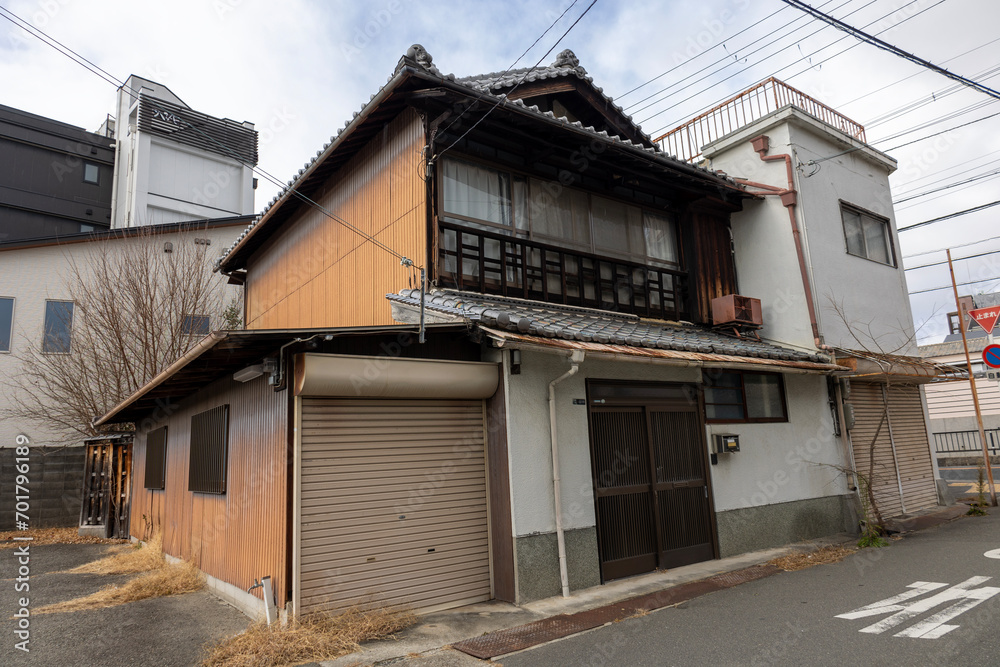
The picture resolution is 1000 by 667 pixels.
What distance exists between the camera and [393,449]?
251 inches

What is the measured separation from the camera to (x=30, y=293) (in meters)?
16.1

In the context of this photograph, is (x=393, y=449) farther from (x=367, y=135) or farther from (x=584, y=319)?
(x=367, y=135)

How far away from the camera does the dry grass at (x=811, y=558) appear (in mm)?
8078

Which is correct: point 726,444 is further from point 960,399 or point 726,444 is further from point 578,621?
point 960,399

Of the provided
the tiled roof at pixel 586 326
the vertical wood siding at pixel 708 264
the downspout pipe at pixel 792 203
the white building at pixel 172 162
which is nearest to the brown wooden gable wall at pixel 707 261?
the vertical wood siding at pixel 708 264

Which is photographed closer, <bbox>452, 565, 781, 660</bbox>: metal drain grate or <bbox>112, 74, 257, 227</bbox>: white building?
<bbox>452, 565, 781, 660</bbox>: metal drain grate

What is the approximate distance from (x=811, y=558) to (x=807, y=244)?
5.56 metres

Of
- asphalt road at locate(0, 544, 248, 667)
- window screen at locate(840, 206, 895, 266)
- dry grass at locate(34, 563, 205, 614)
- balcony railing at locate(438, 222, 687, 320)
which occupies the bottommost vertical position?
asphalt road at locate(0, 544, 248, 667)

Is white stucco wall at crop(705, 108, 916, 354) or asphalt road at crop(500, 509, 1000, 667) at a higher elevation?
white stucco wall at crop(705, 108, 916, 354)

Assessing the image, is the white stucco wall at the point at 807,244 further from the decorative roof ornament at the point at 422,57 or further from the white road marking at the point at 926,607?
the decorative roof ornament at the point at 422,57

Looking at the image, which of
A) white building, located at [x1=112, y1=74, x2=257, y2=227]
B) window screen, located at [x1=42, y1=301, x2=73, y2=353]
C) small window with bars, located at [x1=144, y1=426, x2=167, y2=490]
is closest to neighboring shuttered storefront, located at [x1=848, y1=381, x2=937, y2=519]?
small window with bars, located at [x1=144, y1=426, x2=167, y2=490]

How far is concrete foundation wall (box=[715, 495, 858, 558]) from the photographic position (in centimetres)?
873

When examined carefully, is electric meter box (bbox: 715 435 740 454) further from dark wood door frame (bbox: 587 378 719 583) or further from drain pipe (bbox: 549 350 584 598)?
drain pipe (bbox: 549 350 584 598)

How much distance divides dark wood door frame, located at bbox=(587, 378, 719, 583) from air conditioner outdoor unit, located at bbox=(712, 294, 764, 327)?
233cm
